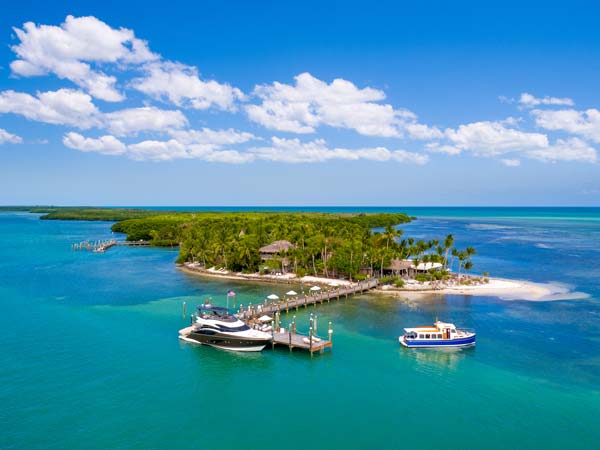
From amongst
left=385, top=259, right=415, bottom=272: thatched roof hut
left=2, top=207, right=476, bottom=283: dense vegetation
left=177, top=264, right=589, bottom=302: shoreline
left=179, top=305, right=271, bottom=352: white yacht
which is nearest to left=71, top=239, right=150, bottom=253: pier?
left=2, top=207, right=476, bottom=283: dense vegetation

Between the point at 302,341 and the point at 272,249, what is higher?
the point at 272,249

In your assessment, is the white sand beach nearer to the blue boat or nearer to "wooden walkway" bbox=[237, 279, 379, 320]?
"wooden walkway" bbox=[237, 279, 379, 320]

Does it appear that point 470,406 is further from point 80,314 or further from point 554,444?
point 80,314

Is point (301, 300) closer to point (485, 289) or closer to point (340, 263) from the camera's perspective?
point (340, 263)

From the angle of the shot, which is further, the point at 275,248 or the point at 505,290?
the point at 275,248

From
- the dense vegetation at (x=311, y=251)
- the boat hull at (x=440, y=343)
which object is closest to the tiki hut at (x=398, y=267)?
the dense vegetation at (x=311, y=251)

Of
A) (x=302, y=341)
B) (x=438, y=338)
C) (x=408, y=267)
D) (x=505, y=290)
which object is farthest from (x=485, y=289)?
(x=302, y=341)
